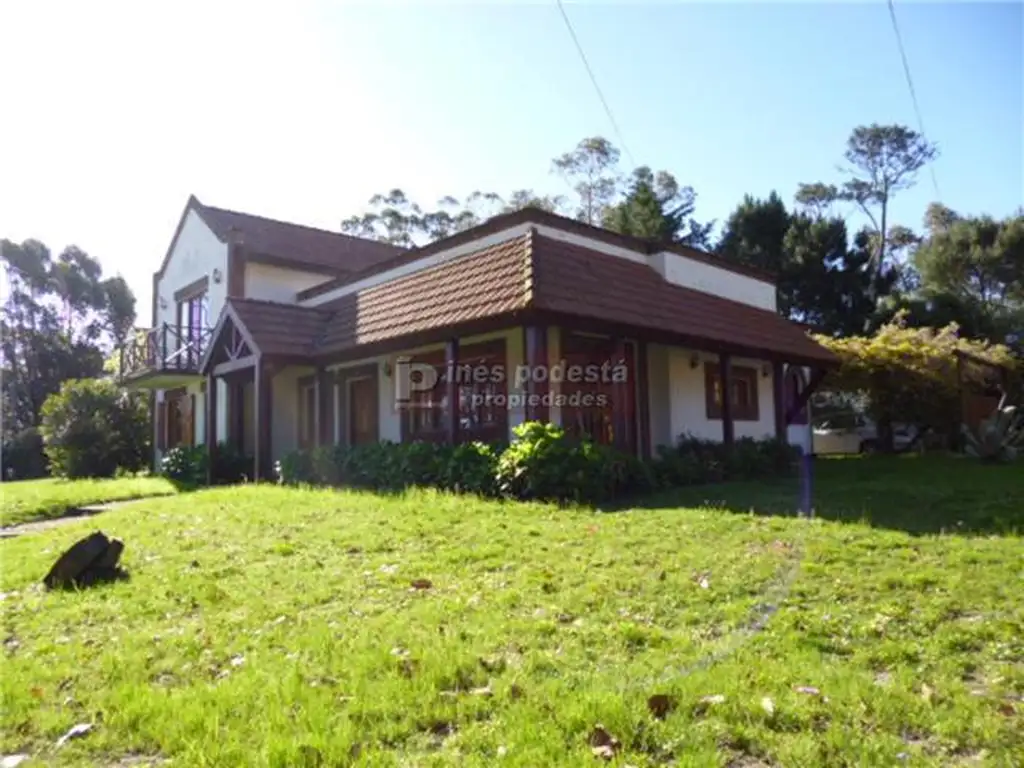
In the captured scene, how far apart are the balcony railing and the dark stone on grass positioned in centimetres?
1472

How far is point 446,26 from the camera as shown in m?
7.79

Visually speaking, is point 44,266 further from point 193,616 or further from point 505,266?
point 193,616

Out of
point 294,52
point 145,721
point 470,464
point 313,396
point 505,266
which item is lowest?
point 145,721

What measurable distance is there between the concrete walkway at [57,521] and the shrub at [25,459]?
2491 cm

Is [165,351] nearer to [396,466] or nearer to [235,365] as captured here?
[235,365]

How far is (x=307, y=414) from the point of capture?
18.8 metres

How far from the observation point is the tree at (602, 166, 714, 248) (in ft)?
126

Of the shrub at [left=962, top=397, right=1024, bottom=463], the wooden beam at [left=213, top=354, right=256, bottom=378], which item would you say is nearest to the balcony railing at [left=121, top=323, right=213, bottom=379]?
the wooden beam at [left=213, top=354, right=256, bottom=378]

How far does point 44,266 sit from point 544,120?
157 ft

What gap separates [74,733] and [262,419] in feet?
42.1

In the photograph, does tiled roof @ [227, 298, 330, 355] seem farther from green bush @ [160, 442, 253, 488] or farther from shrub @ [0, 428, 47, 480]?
shrub @ [0, 428, 47, 480]

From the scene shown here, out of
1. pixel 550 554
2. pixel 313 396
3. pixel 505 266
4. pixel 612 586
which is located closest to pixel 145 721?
pixel 612 586

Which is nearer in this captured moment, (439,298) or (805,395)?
(439,298)

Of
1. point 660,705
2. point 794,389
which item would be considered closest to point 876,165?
point 794,389
